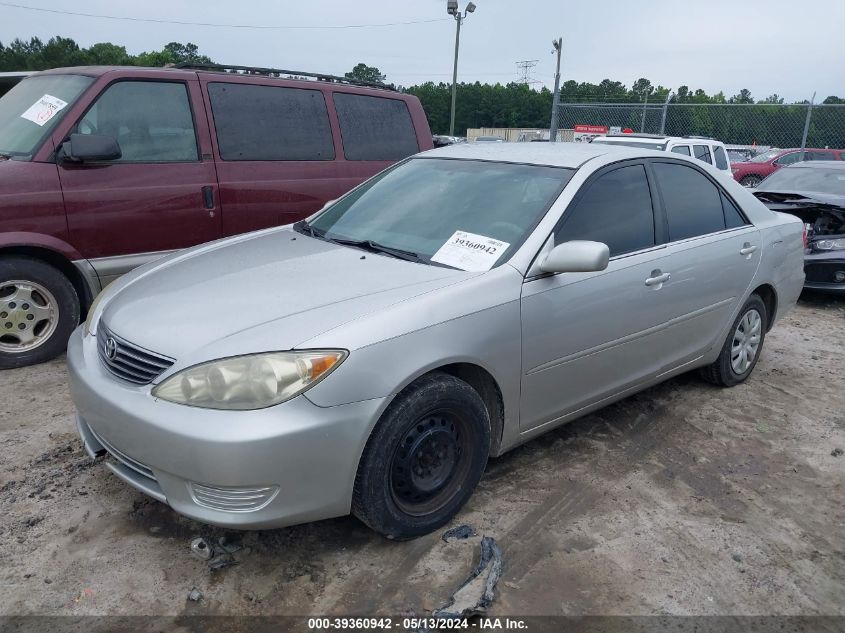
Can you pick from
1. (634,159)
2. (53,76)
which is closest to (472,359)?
(634,159)

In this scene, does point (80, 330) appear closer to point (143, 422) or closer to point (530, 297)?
point (143, 422)

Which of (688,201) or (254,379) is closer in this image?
(254,379)

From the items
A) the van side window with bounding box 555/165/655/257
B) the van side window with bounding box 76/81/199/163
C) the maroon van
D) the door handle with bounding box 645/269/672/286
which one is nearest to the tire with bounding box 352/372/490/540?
the van side window with bounding box 555/165/655/257

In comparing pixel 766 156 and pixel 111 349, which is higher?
pixel 766 156

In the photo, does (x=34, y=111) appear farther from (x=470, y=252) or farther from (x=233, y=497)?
(x=233, y=497)

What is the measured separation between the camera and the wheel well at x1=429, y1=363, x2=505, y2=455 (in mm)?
2836

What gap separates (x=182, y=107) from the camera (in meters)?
4.90

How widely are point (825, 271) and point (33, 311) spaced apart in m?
7.30

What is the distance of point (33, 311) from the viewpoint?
4402 millimetres

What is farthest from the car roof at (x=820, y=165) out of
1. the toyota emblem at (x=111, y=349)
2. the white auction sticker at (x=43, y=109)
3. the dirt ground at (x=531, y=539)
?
the toyota emblem at (x=111, y=349)

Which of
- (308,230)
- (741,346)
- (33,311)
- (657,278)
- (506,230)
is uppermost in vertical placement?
(506,230)

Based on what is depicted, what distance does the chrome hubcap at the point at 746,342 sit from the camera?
453cm

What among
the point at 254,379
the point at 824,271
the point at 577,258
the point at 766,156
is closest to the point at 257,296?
the point at 254,379

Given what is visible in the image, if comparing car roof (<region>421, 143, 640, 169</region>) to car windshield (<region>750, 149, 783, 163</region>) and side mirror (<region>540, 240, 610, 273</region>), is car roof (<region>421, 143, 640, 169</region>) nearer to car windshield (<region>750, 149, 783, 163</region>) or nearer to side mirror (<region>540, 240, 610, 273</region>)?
side mirror (<region>540, 240, 610, 273</region>)
